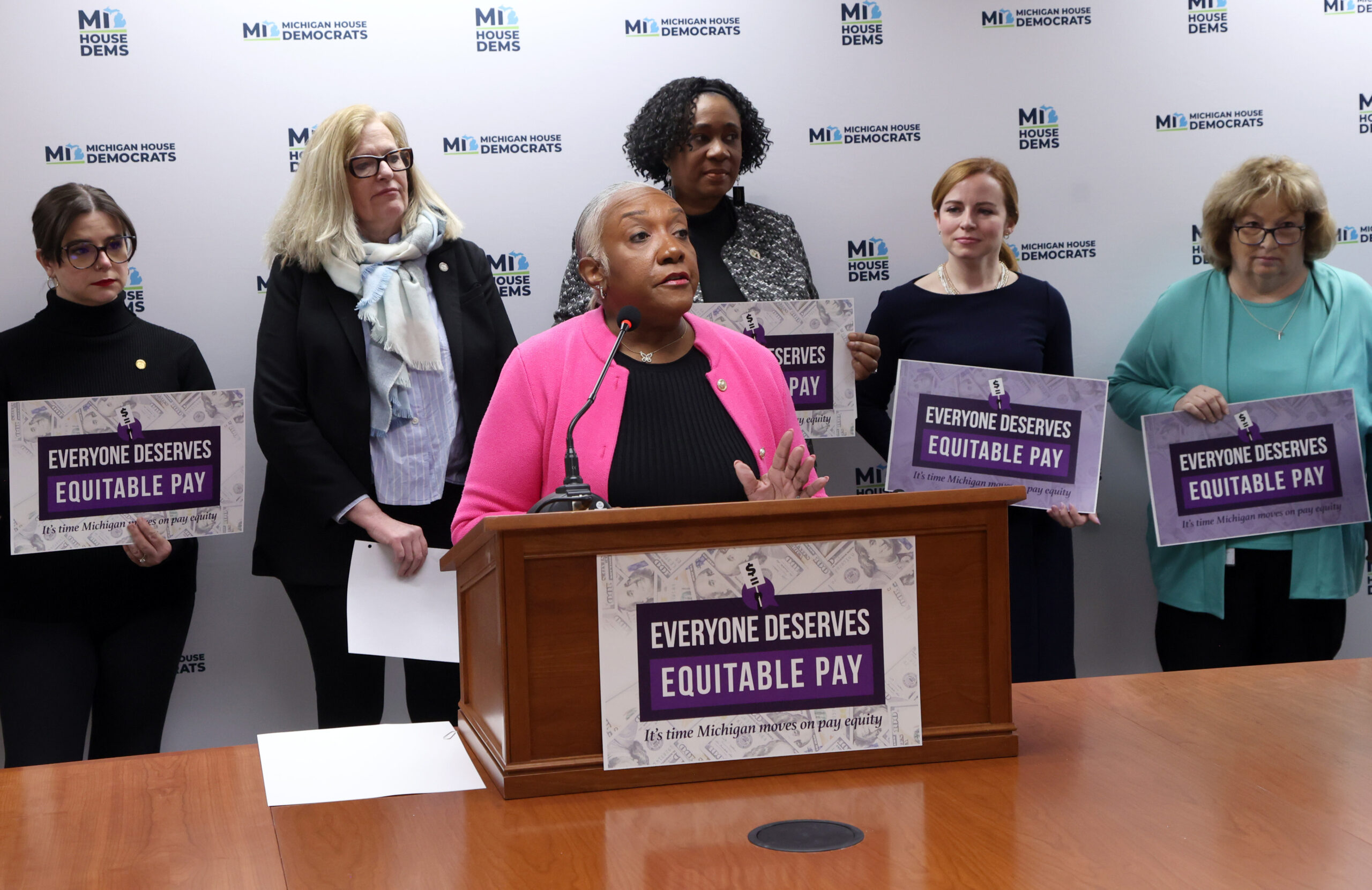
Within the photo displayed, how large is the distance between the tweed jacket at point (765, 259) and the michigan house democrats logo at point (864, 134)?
61cm

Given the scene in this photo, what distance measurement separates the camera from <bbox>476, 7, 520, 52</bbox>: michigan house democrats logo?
13.1ft

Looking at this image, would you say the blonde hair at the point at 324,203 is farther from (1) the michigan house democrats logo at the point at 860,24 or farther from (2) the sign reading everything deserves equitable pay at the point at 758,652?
(2) the sign reading everything deserves equitable pay at the point at 758,652

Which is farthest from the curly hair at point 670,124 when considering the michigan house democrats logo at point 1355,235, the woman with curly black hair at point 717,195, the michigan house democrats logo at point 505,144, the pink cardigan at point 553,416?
the michigan house democrats logo at point 1355,235

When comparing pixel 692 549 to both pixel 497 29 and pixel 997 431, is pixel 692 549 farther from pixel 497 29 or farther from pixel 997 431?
pixel 497 29

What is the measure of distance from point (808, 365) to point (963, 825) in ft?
6.72

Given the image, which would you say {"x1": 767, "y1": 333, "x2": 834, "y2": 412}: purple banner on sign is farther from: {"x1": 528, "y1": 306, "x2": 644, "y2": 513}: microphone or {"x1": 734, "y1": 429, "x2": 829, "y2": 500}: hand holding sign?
{"x1": 528, "y1": 306, "x2": 644, "y2": 513}: microphone

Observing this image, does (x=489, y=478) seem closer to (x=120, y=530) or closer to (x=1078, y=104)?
(x=120, y=530)

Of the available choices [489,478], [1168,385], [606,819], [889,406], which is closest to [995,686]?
[606,819]

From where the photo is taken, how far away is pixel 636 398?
2266 mm

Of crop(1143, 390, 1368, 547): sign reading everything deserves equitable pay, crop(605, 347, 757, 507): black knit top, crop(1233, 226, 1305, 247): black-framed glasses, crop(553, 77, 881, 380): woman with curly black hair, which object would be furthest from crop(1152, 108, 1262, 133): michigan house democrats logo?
crop(605, 347, 757, 507): black knit top

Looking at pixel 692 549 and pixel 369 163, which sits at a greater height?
pixel 369 163

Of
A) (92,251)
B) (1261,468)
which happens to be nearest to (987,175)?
(1261,468)

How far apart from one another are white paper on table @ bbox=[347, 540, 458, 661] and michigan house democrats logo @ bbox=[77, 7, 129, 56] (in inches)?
75.4

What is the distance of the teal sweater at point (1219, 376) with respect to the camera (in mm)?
3713
